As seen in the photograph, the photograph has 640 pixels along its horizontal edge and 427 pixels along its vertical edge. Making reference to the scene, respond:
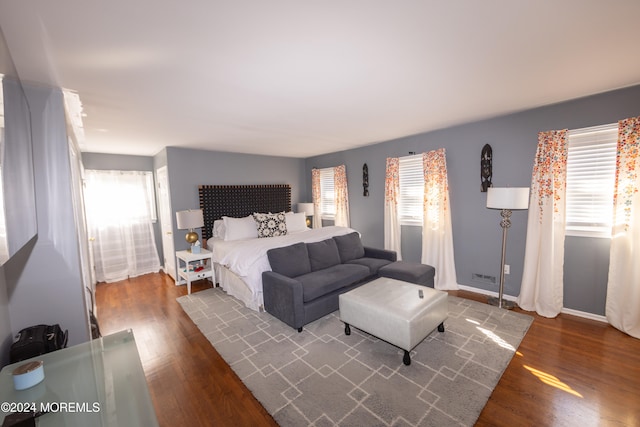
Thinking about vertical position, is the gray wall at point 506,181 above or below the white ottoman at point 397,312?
above

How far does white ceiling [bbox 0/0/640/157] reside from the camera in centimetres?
124

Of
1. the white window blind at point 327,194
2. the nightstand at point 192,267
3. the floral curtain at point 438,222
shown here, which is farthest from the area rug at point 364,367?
the white window blind at point 327,194

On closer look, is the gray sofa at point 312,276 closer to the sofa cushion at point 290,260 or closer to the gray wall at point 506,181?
the sofa cushion at point 290,260

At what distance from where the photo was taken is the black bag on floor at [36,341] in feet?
5.11

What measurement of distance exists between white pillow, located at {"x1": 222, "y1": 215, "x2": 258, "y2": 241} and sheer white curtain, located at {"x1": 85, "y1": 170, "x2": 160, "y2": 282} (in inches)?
72.3

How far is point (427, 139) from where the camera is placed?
13.1 feet

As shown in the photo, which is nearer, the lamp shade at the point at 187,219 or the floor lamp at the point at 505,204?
the floor lamp at the point at 505,204

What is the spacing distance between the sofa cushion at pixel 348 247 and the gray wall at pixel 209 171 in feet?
7.97

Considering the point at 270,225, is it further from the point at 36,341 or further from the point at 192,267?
the point at 36,341

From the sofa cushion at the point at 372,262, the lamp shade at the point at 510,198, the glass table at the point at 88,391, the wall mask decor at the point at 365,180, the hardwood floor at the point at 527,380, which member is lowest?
the hardwood floor at the point at 527,380

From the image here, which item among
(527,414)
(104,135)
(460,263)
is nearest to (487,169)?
(460,263)

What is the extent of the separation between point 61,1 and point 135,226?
4.57 m

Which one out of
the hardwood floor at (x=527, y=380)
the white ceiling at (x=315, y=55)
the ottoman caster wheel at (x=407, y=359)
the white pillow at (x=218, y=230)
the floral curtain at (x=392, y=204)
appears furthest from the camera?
the white pillow at (x=218, y=230)

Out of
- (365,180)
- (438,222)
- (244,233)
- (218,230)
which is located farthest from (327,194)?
(438,222)
